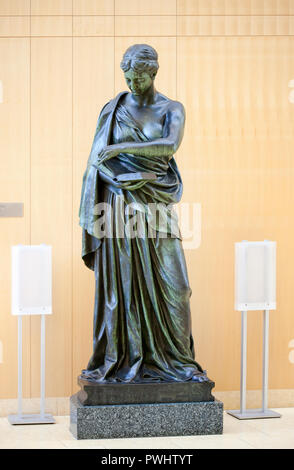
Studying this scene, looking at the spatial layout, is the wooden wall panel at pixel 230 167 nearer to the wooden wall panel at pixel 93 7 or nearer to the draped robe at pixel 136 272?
the wooden wall panel at pixel 93 7

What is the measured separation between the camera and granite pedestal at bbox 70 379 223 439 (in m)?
4.89

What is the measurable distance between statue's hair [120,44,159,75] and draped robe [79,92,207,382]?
0.28m

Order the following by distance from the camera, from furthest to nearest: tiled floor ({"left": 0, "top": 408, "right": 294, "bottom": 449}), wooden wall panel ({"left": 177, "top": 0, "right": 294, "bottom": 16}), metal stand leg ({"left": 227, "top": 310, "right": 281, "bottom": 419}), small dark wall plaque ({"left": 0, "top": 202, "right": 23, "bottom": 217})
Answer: wooden wall panel ({"left": 177, "top": 0, "right": 294, "bottom": 16}) → small dark wall plaque ({"left": 0, "top": 202, "right": 23, "bottom": 217}) → metal stand leg ({"left": 227, "top": 310, "right": 281, "bottom": 419}) → tiled floor ({"left": 0, "top": 408, "right": 294, "bottom": 449})

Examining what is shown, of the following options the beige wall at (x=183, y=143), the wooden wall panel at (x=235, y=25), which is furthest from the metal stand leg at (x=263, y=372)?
the wooden wall panel at (x=235, y=25)

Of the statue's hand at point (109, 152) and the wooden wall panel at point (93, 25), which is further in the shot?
the wooden wall panel at point (93, 25)

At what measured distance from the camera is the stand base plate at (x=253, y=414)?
5.71 meters

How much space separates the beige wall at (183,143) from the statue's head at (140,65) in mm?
1088

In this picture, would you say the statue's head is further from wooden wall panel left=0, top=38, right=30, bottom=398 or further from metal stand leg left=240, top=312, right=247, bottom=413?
metal stand leg left=240, top=312, right=247, bottom=413

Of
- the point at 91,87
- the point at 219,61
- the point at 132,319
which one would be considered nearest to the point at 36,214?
the point at 91,87

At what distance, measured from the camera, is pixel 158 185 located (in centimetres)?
501

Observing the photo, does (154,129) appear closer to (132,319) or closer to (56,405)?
(132,319)

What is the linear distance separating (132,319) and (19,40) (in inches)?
92.4

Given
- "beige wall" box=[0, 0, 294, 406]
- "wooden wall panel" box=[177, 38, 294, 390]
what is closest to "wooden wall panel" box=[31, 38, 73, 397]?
"beige wall" box=[0, 0, 294, 406]

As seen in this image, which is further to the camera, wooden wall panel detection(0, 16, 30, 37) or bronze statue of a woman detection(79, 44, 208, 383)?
wooden wall panel detection(0, 16, 30, 37)
